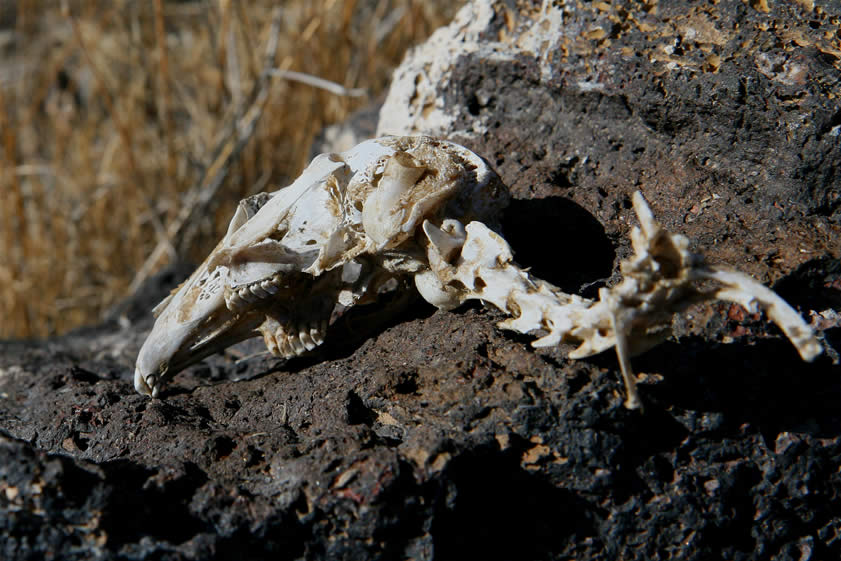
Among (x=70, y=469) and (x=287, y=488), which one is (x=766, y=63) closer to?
(x=287, y=488)

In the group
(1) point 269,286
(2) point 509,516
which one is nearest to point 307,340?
(1) point 269,286

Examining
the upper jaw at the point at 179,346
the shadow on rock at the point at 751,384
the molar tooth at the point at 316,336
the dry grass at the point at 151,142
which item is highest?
the shadow on rock at the point at 751,384

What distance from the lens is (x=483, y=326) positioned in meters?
1.43

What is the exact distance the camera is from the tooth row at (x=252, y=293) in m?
1.47

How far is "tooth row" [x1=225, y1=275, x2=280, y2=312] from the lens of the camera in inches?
57.8

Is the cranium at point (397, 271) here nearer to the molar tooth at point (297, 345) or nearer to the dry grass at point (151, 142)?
the molar tooth at point (297, 345)

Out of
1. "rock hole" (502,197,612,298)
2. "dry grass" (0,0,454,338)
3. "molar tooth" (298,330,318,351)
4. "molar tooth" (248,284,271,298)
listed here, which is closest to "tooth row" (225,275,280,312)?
"molar tooth" (248,284,271,298)

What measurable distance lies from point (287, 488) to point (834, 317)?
945 millimetres

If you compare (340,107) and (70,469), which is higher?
(70,469)

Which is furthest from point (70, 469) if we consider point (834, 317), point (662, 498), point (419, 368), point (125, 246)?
point (125, 246)

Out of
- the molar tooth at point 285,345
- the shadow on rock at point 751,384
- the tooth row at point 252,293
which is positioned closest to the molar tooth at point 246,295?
the tooth row at point 252,293

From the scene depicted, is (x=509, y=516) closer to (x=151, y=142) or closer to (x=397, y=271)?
(x=397, y=271)

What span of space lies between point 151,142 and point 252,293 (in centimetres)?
232

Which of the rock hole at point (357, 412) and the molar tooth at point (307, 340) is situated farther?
the molar tooth at point (307, 340)
